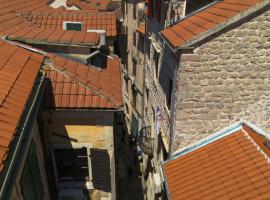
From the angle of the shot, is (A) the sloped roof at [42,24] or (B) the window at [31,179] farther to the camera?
(A) the sloped roof at [42,24]

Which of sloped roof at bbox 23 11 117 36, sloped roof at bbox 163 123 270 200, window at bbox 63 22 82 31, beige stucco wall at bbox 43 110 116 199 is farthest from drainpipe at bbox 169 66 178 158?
window at bbox 63 22 82 31

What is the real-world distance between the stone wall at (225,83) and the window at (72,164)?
330 cm

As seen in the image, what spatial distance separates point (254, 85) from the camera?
9.85m

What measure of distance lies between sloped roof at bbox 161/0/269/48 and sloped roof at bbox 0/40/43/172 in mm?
4233

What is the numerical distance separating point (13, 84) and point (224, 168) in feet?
20.8

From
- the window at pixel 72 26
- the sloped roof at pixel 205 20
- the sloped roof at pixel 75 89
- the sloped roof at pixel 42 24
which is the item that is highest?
the sloped roof at pixel 205 20

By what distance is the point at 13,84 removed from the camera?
25.3 feet

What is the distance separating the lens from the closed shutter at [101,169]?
35.0ft

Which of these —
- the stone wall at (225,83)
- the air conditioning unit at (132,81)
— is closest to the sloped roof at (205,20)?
the stone wall at (225,83)

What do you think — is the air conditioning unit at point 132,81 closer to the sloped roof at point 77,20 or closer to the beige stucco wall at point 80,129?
the sloped roof at point 77,20

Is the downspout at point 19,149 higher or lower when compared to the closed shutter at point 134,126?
higher

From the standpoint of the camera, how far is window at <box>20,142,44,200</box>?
23.9ft

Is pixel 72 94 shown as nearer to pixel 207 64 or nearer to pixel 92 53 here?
pixel 92 53

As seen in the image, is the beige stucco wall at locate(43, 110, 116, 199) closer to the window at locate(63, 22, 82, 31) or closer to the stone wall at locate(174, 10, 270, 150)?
the stone wall at locate(174, 10, 270, 150)
